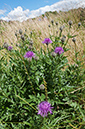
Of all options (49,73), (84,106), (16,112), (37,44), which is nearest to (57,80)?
(49,73)

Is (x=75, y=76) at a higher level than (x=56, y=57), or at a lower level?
lower

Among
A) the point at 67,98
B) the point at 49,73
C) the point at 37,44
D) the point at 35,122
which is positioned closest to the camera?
the point at 35,122

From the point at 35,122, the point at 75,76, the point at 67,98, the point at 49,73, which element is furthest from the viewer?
the point at 75,76

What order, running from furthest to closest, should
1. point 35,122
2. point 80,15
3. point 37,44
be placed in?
point 80,15, point 37,44, point 35,122

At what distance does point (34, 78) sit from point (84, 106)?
2.43 feet

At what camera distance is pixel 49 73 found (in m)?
1.58

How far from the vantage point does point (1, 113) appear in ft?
4.38

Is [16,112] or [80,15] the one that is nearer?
[16,112]

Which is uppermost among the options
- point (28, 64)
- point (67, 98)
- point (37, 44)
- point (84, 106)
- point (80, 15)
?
point (80, 15)

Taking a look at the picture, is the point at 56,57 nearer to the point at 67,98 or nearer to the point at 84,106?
the point at 67,98

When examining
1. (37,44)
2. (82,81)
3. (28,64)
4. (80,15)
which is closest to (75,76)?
(82,81)

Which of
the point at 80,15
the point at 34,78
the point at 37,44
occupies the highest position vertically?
the point at 80,15

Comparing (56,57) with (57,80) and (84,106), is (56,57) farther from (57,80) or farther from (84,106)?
(84,106)

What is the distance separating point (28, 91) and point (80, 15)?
21.3 ft
